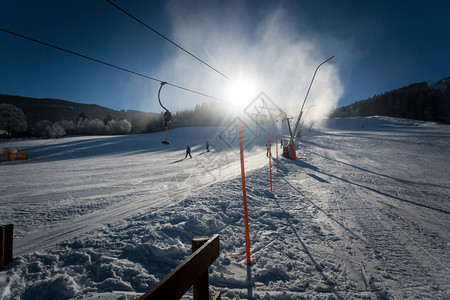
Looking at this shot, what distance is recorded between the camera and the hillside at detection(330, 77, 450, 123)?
71188mm

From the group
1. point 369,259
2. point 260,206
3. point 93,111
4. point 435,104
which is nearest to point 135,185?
point 260,206

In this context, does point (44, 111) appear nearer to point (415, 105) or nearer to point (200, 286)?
point (200, 286)

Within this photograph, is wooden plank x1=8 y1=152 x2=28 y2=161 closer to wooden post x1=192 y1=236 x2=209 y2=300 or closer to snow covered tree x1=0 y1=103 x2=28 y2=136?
wooden post x1=192 y1=236 x2=209 y2=300

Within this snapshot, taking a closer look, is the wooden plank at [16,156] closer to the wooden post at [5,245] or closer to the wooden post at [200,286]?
the wooden post at [5,245]

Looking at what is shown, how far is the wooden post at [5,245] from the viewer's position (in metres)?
3.26

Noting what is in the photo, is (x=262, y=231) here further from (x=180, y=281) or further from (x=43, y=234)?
(x=43, y=234)

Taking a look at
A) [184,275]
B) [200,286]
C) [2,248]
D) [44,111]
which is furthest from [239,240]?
[44,111]

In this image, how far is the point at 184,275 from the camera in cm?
127

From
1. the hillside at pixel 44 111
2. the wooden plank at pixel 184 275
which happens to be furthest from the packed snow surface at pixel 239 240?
the hillside at pixel 44 111

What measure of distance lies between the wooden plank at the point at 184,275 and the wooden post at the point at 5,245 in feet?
13.2

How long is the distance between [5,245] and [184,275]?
427 centimetres

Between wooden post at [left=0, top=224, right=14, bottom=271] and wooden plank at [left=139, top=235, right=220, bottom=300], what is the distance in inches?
158

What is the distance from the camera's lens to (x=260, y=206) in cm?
659

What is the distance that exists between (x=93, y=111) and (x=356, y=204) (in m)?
194
